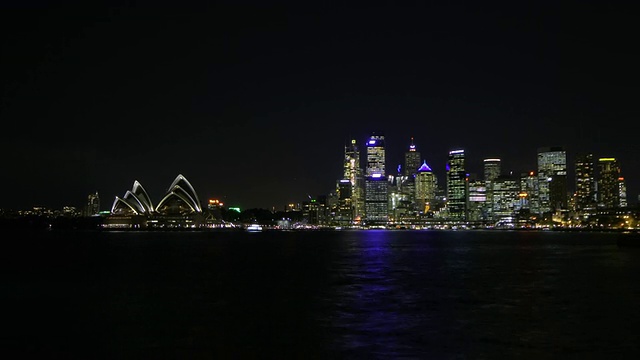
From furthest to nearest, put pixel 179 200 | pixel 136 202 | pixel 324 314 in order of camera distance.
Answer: pixel 179 200, pixel 136 202, pixel 324 314

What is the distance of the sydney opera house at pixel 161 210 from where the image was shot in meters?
157

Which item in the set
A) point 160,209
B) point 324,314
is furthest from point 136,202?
point 324,314

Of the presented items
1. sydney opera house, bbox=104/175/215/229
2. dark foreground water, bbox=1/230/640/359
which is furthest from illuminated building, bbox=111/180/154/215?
dark foreground water, bbox=1/230/640/359

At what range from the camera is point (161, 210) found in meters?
171

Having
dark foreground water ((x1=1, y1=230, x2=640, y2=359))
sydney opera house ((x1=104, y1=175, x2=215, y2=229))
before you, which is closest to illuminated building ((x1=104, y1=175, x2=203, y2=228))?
sydney opera house ((x1=104, y1=175, x2=215, y2=229))

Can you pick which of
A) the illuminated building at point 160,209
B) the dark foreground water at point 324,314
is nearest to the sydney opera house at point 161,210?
the illuminated building at point 160,209

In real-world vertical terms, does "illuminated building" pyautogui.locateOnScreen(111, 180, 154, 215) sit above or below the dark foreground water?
above

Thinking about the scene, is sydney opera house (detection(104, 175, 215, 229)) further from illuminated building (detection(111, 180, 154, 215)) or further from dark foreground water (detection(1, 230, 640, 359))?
dark foreground water (detection(1, 230, 640, 359))

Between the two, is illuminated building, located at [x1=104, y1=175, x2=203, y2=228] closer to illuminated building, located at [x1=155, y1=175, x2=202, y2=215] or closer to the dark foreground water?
illuminated building, located at [x1=155, y1=175, x2=202, y2=215]

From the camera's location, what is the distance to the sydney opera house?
157250mm

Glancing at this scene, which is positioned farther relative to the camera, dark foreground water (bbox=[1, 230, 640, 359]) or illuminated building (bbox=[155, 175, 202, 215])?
illuminated building (bbox=[155, 175, 202, 215])

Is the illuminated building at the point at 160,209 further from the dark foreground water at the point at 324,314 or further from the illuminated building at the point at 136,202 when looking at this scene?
the dark foreground water at the point at 324,314

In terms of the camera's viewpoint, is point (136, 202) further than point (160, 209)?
No

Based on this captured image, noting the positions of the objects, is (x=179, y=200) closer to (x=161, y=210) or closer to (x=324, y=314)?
(x=161, y=210)
